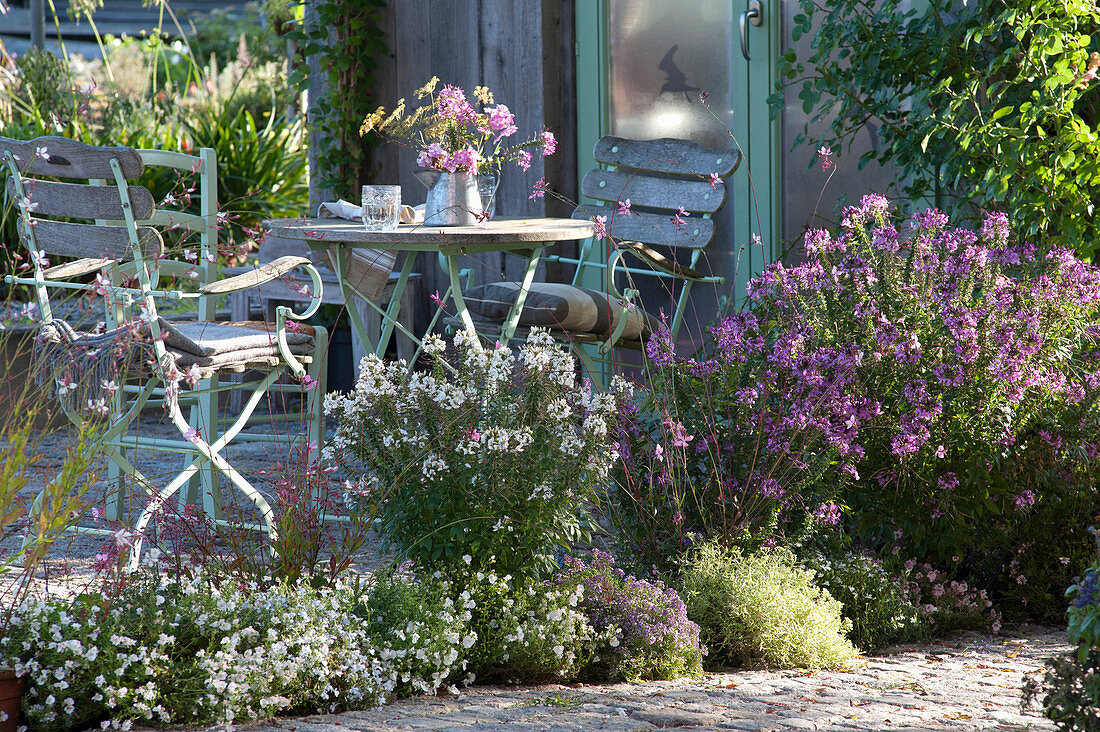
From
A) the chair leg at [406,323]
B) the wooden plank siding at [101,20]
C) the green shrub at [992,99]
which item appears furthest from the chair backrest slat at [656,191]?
the wooden plank siding at [101,20]

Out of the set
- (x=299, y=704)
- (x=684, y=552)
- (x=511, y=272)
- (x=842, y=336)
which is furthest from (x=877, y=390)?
(x=511, y=272)

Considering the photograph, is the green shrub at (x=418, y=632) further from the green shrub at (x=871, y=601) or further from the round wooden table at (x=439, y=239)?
the round wooden table at (x=439, y=239)

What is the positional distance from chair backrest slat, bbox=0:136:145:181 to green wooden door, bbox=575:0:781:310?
2.27m

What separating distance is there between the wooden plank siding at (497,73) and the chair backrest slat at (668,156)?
2.34ft

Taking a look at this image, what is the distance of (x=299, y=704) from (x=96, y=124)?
741cm

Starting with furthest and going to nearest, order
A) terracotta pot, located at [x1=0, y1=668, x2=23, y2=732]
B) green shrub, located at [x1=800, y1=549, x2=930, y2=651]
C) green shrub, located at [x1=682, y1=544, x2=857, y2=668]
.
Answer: green shrub, located at [x1=800, y1=549, x2=930, y2=651] < green shrub, located at [x1=682, y1=544, x2=857, y2=668] < terracotta pot, located at [x1=0, y1=668, x2=23, y2=732]

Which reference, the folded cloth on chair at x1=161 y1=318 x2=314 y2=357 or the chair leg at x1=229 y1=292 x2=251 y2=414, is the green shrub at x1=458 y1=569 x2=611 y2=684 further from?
the chair leg at x1=229 y1=292 x2=251 y2=414

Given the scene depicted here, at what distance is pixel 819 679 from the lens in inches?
102

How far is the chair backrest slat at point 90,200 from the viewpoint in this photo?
331 cm

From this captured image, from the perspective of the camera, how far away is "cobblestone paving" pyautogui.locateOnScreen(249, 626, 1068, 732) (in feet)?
7.20

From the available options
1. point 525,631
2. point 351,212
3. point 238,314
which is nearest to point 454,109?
point 351,212

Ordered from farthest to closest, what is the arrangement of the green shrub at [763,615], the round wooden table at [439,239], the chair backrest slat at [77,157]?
the round wooden table at [439,239], the chair backrest slat at [77,157], the green shrub at [763,615]

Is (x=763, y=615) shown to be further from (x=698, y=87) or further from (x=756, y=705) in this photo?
(x=698, y=87)

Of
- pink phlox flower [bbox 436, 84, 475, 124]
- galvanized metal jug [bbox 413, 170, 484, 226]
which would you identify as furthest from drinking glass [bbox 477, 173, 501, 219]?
pink phlox flower [bbox 436, 84, 475, 124]
